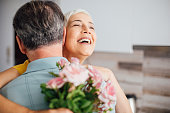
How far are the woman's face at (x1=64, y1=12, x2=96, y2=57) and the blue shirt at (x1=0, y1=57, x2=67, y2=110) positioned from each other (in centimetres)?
39

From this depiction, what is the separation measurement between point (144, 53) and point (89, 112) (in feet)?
6.25

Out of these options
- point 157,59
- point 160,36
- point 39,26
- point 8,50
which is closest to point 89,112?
point 39,26

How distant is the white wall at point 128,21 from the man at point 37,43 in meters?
1.26

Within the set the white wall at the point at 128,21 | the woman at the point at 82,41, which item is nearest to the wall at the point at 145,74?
the white wall at the point at 128,21

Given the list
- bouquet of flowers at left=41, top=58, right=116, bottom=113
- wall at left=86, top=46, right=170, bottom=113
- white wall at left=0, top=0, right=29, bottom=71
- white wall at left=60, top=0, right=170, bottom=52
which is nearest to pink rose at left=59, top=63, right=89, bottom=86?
bouquet of flowers at left=41, top=58, right=116, bottom=113

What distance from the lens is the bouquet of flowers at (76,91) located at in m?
0.49

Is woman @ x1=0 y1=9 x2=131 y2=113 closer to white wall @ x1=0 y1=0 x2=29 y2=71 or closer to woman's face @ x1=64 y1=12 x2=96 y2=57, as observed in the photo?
woman's face @ x1=64 y1=12 x2=96 y2=57

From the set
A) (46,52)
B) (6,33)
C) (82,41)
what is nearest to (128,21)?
(82,41)

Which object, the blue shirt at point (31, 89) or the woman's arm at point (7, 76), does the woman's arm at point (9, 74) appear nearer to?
the woman's arm at point (7, 76)

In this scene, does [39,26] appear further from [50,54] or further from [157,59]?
[157,59]

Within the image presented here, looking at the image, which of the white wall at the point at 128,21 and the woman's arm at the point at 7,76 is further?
the white wall at the point at 128,21

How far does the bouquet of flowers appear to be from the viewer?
49cm

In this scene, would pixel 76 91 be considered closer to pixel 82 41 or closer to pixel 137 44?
pixel 82 41

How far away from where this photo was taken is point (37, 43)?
72cm
